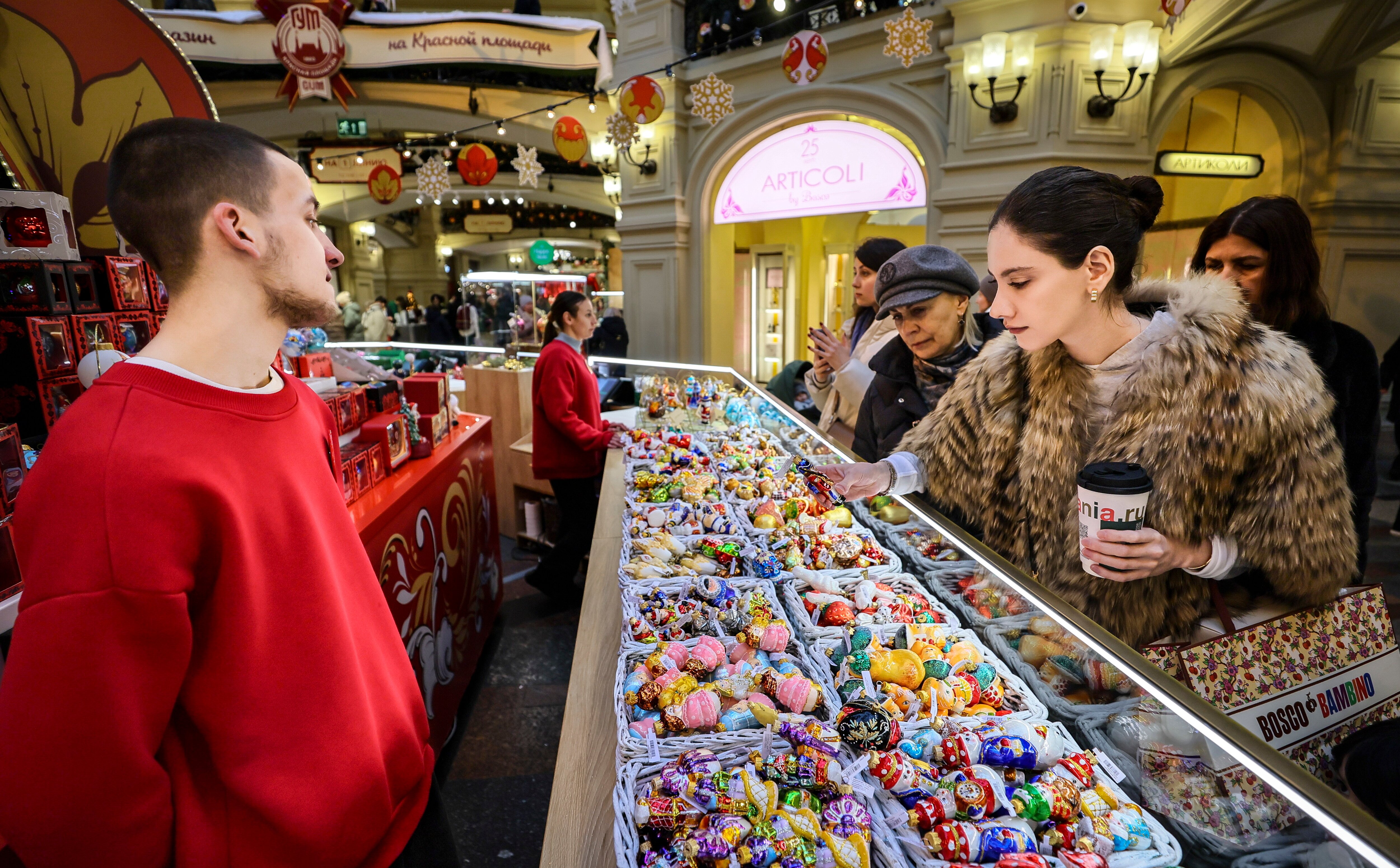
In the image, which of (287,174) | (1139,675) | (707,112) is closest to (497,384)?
(707,112)

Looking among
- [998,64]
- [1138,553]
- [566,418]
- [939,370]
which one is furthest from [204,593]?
[998,64]

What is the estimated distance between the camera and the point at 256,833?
929mm

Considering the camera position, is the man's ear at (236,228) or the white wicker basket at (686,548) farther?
the white wicker basket at (686,548)

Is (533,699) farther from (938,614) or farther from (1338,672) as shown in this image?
(1338,672)

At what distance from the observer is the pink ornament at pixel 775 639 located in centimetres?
135

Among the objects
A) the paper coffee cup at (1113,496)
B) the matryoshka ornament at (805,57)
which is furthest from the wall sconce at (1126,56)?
the paper coffee cup at (1113,496)

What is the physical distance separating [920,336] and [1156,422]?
868 mm

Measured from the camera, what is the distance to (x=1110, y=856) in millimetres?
877

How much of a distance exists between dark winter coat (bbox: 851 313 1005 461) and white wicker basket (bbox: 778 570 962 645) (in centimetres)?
67

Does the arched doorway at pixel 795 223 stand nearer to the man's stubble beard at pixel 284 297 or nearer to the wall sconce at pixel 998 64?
the wall sconce at pixel 998 64

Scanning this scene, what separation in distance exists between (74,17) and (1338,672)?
4228 millimetres

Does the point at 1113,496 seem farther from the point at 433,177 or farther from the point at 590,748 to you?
the point at 433,177

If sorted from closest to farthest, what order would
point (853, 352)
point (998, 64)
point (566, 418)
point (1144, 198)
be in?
point (1144, 198), point (853, 352), point (566, 418), point (998, 64)

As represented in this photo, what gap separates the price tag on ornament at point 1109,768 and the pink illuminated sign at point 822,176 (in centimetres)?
565
